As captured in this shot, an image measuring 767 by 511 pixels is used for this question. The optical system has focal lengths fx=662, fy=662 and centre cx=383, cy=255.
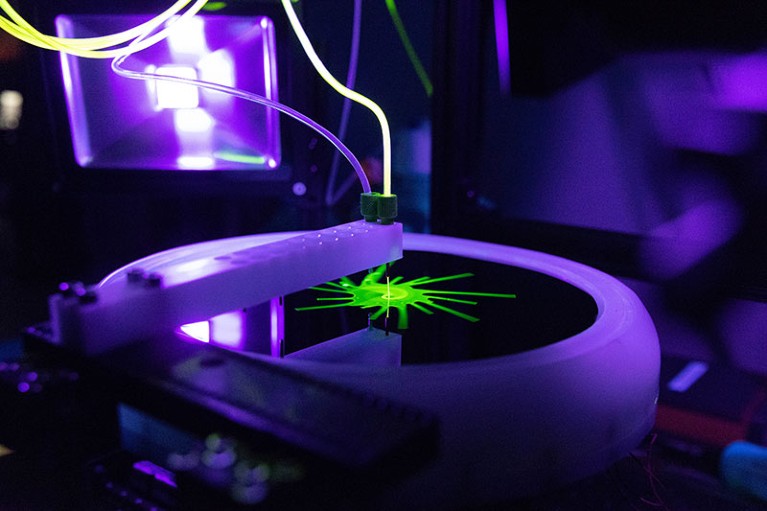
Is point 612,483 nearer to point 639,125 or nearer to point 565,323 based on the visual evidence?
point 565,323

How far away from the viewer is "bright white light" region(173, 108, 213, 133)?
41.2 inches

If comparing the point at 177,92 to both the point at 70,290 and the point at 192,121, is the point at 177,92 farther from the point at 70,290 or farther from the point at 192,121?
the point at 70,290

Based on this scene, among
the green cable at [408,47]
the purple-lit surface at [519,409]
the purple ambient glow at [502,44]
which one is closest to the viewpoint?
the purple-lit surface at [519,409]

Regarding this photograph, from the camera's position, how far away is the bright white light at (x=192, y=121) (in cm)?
105

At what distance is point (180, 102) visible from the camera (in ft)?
3.38

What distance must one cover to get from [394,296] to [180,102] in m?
0.52

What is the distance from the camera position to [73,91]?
3.31ft

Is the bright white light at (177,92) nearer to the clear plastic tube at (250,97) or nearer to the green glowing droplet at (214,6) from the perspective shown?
the green glowing droplet at (214,6)

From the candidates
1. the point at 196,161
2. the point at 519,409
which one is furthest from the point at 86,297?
the point at 196,161

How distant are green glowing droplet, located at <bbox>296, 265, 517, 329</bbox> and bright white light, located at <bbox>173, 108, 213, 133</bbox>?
42cm

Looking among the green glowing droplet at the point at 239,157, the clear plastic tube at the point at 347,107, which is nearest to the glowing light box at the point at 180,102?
the green glowing droplet at the point at 239,157

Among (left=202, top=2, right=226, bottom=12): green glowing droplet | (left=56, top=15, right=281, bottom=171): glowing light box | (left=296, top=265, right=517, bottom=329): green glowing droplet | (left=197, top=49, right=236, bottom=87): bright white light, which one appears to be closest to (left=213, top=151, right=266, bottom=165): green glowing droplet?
(left=56, top=15, right=281, bottom=171): glowing light box

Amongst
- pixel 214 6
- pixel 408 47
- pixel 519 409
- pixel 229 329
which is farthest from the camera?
pixel 408 47

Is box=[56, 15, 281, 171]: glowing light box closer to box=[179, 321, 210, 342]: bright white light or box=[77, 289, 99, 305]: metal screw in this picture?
box=[179, 321, 210, 342]: bright white light
